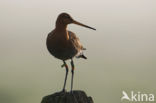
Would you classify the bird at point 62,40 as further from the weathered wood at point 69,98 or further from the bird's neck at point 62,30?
the weathered wood at point 69,98

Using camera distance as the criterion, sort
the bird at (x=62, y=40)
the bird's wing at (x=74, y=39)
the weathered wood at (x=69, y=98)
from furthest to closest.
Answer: the bird's wing at (x=74, y=39) → the bird at (x=62, y=40) → the weathered wood at (x=69, y=98)

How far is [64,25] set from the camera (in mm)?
8797

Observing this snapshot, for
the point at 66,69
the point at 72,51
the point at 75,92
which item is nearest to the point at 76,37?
the point at 72,51

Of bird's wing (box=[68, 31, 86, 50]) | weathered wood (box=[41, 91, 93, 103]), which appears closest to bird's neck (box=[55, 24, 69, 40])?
bird's wing (box=[68, 31, 86, 50])

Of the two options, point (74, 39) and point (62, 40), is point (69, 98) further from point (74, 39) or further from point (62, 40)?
point (74, 39)

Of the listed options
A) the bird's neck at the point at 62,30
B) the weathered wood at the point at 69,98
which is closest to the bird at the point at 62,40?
the bird's neck at the point at 62,30

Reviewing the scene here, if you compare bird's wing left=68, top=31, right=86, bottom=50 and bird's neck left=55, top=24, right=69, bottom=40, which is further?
bird's wing left=68, top=31, right=86, bottom=50

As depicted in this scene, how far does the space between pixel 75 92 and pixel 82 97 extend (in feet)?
1.08

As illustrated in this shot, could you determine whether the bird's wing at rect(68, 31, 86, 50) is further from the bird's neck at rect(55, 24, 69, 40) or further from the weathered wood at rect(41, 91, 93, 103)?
the weathered wood at rect(41, 91, 93, 103)

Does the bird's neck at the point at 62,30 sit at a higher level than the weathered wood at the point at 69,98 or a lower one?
higher

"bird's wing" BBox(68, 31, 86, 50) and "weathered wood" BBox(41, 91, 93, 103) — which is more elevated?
"bird's wing" BBox(68, 31, 86, 50)

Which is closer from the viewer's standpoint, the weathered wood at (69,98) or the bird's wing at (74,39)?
the weathered wood at (69,98)

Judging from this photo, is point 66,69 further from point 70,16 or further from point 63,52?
point 70,16

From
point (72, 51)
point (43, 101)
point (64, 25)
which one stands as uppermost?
point (64, 25)
